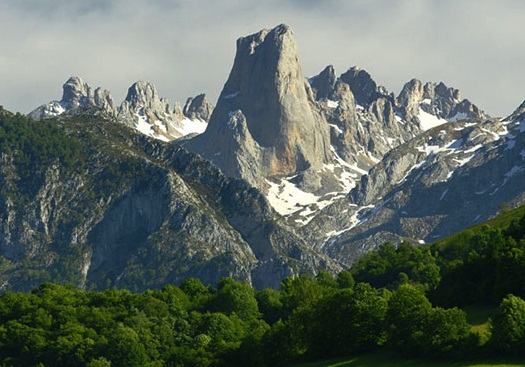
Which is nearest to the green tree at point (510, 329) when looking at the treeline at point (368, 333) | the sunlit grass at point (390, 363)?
the treeline at point (368, 333)

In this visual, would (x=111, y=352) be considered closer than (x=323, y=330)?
No

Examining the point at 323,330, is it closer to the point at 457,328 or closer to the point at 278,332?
the point at 278,332

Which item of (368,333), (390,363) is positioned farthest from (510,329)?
(368,333)

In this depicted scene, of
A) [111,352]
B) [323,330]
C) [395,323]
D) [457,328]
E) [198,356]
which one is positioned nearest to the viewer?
[457,328]

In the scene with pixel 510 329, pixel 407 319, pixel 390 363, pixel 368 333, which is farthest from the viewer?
pixel 368 333

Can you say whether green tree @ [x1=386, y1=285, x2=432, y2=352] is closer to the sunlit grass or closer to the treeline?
the treeline

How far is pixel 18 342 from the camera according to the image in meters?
199

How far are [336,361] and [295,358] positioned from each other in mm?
13470

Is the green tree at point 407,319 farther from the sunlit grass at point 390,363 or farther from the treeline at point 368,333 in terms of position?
the sunlit grass at point 390,363

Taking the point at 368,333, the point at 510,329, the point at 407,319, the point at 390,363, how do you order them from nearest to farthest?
the point at 510,329 < the point at 390,363 < the point at 407,319 < the point at 368,333

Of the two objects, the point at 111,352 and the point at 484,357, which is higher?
the point at 111,352

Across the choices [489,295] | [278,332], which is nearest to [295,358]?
[278,332]

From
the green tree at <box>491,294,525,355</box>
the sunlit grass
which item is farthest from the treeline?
the sunlit grass

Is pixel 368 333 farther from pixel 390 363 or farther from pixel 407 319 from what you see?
pixel 390 363
